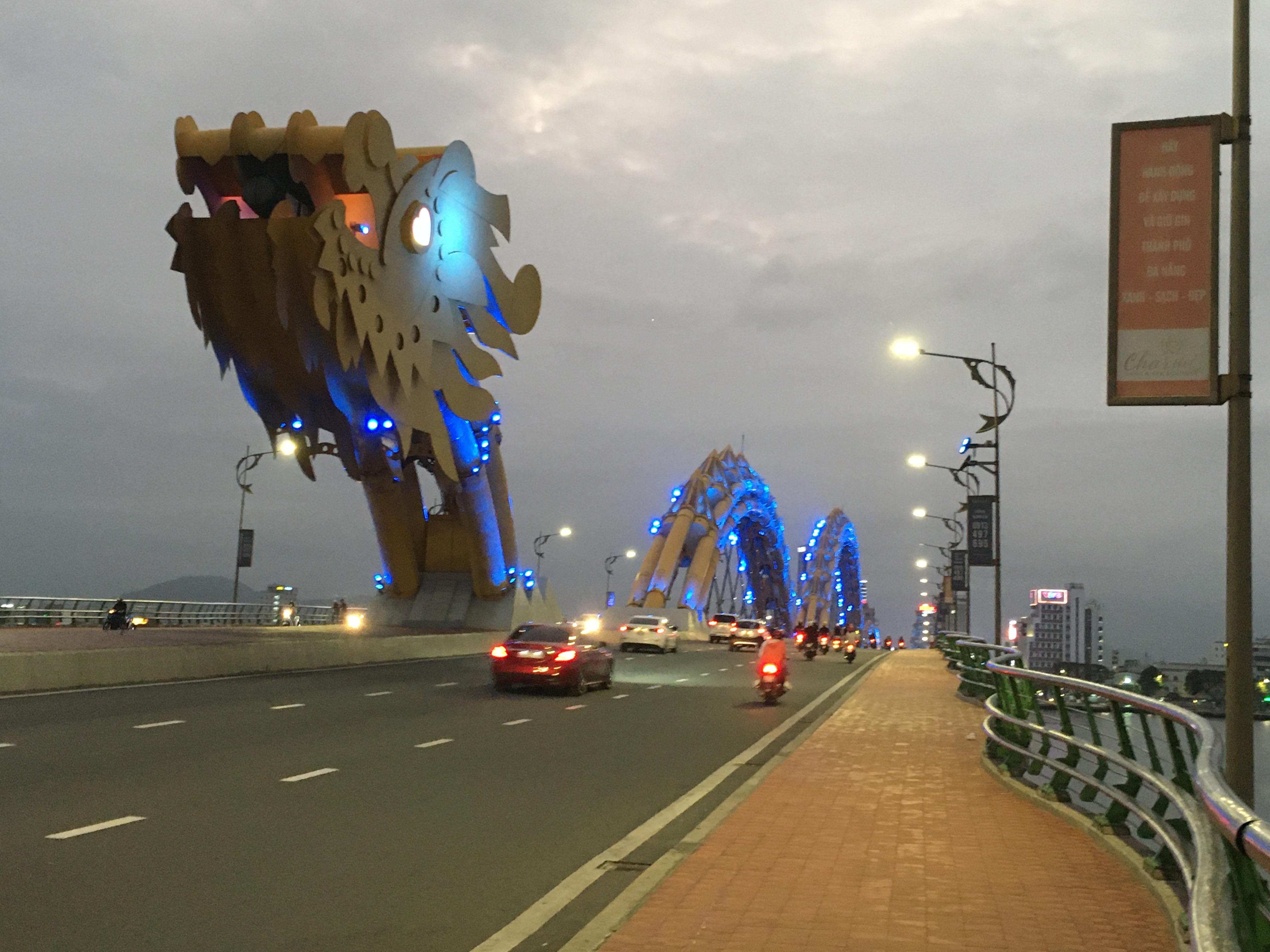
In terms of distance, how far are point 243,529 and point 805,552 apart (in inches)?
4150

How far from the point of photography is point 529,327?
55.6 metres

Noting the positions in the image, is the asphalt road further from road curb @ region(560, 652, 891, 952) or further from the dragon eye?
the dragon eye

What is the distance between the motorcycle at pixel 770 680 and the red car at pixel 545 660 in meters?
3.91

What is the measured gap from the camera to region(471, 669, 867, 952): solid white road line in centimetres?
674

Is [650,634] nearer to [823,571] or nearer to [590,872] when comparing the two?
[590,872]

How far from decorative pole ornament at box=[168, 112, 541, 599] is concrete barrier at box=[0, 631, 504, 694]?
1046 centimetres

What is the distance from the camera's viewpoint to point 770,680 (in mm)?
24688

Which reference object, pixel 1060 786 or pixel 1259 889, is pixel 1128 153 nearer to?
pixel 1060 786

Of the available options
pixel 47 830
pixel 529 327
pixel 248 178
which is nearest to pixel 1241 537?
pixel 47 830

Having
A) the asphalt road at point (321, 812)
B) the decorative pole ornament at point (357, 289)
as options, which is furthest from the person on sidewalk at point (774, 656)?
the decorative pole ornament at point (357, 289)

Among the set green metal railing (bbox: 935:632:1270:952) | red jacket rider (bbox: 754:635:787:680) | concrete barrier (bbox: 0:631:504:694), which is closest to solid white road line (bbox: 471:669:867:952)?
green metal railing (bbox: 935:632:1270:952)

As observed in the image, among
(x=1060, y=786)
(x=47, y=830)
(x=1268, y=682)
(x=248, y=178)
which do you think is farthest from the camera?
(x=248, y=178)

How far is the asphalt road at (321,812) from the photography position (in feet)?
22.9

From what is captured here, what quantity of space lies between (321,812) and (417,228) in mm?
38143
